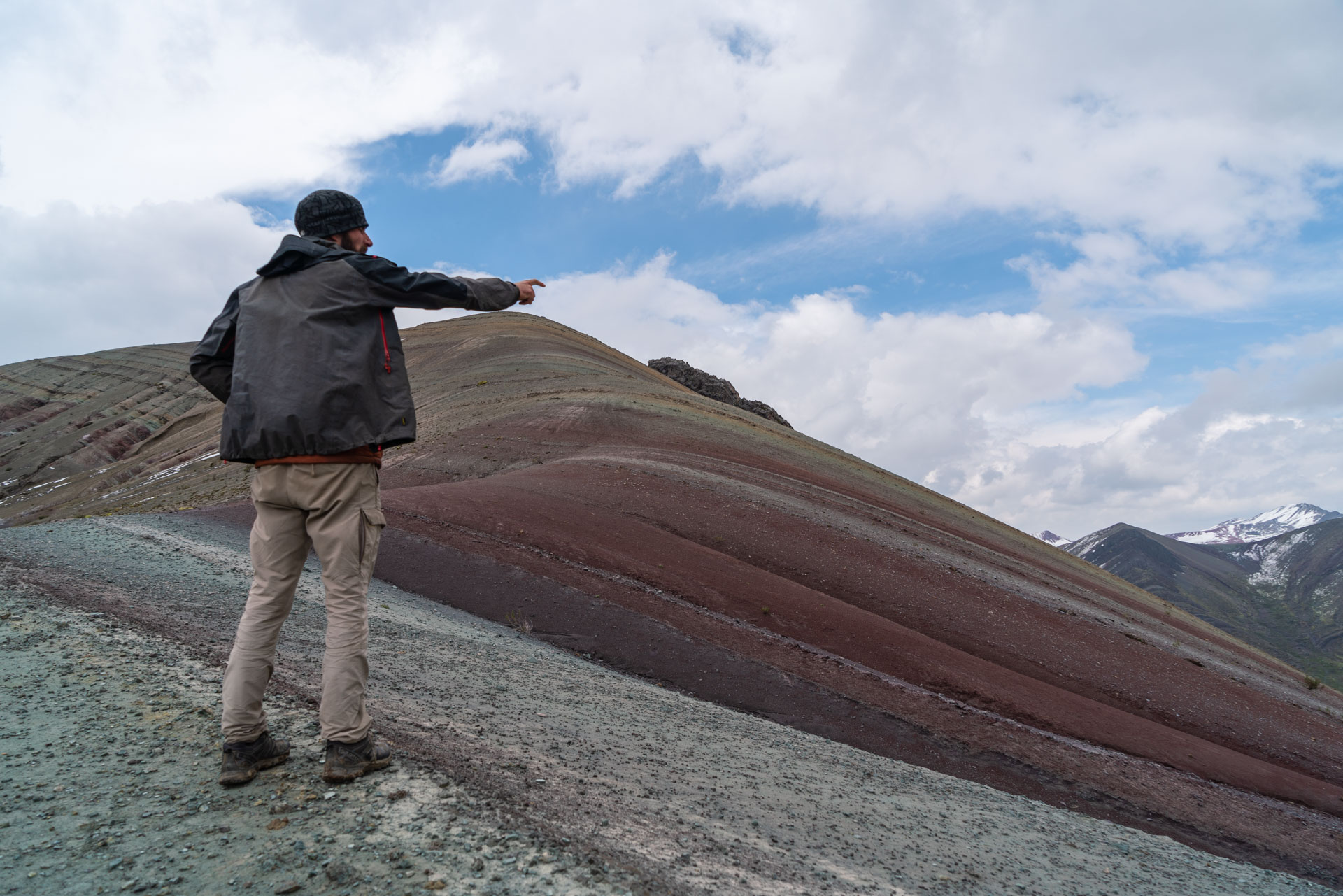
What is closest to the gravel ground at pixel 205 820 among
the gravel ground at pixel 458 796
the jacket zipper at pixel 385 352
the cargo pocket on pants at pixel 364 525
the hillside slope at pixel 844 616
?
the gravel ground at pixel 458 796

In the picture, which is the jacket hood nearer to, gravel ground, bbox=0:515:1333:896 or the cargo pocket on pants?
the cargo pocket on pants

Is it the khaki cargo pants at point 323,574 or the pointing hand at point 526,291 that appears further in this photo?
the pointing hand at point 526,291

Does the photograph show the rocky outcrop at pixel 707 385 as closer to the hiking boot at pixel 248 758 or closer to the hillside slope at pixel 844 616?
the hillside slope at pixel 844 616

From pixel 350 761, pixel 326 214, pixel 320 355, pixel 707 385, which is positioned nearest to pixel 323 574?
pixel 350 761

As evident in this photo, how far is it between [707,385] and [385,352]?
65.2m

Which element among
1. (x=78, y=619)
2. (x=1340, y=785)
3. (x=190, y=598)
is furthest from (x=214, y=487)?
(x=1340, y=785)

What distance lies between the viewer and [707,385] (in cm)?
6869

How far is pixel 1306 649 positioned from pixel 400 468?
199 meters

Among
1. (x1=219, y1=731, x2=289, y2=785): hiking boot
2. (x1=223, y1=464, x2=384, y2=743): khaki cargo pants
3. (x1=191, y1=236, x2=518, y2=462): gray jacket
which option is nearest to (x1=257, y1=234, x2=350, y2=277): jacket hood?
(x1=191, y1=236, x2=518, y2=462): gray jacket

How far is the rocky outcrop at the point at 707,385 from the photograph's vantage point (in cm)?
6694

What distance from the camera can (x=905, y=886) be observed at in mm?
4035

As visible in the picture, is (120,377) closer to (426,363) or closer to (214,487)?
(426,363)

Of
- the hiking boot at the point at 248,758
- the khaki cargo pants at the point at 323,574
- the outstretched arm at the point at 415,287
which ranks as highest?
the outstretched arm at the point at 415,287

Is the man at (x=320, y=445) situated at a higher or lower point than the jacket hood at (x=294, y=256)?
lower
